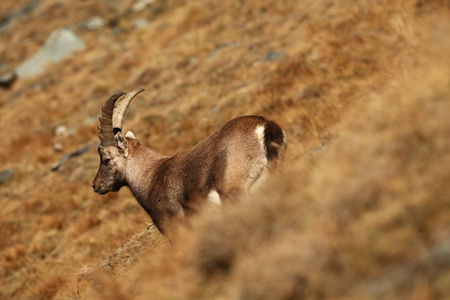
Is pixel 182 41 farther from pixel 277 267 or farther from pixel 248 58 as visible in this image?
pixel 277 267

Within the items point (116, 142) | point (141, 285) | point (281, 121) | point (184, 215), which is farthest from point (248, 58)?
point (141, 285)

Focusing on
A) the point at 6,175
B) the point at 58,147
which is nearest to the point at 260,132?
the point at 58,147

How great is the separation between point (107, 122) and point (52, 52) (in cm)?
2142

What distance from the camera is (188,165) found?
28.6 feet

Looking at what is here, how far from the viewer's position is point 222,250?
17.5ft

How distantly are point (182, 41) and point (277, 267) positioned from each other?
2066cm

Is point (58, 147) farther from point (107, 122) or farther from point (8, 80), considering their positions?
point (107, 122)

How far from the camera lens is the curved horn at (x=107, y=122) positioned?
399 inches

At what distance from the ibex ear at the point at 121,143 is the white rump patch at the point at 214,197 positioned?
10.3 feet

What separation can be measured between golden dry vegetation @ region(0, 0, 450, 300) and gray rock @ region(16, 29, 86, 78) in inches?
33.1

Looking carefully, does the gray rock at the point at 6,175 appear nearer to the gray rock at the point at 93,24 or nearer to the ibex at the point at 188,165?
the ibex at the point at 188,165

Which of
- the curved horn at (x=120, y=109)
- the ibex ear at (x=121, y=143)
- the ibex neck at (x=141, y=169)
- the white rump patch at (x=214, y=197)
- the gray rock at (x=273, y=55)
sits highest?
the curved horn at (x=120, y=109)

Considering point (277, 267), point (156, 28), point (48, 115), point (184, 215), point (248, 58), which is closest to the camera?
point (277, 267)

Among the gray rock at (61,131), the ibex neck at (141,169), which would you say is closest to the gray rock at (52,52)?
the gray rock at (61,131)
